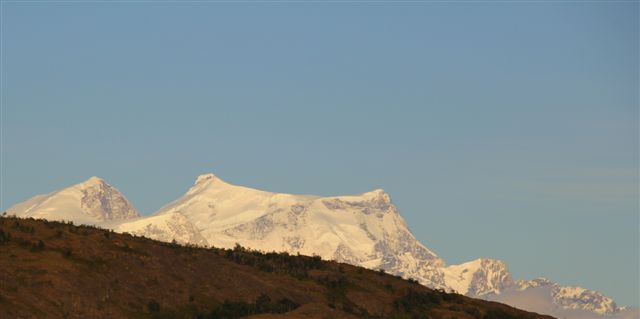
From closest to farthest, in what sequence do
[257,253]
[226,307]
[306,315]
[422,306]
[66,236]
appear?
[306,315], [226,307], [66,236], [422,306], [257,253]

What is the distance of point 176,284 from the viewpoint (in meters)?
67.9

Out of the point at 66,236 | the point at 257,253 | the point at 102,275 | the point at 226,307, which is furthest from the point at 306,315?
the point at 257,253

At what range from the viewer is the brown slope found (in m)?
60.5

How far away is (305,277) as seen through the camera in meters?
78.4

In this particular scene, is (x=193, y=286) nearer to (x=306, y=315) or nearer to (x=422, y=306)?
(x=306, y=315)

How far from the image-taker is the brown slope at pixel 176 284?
2381 inches

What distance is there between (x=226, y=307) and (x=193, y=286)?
347 centimetres

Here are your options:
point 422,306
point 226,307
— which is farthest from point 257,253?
point 226,307

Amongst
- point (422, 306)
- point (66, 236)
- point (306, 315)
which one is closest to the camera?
point (306, 315)

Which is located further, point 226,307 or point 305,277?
point 305,277

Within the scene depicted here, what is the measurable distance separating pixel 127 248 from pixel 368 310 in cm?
1458

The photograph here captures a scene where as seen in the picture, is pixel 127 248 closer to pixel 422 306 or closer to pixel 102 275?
pixel 102 275

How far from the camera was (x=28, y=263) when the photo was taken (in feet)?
207

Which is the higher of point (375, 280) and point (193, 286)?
point (375, 280)
